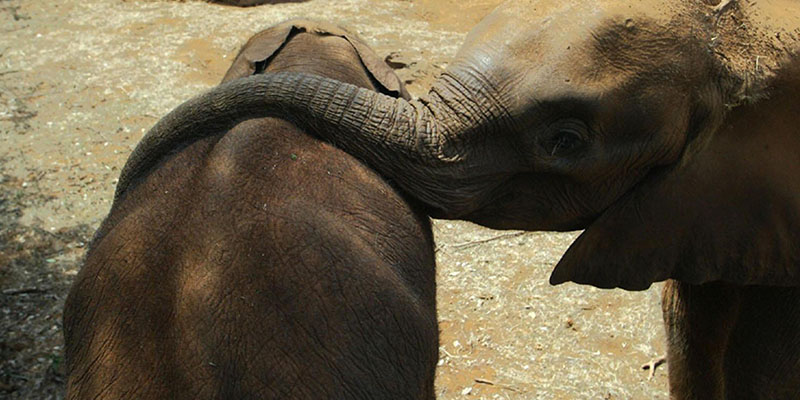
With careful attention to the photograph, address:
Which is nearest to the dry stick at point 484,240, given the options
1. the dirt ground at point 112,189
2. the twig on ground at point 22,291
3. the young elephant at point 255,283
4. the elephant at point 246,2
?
the dirt ground at point 112,189

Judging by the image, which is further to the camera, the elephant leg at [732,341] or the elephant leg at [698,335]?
the elephant leg at [698,335]

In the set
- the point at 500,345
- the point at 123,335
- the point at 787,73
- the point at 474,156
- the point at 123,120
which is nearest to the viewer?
the point at 123,335

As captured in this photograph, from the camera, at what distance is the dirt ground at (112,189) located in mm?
4473

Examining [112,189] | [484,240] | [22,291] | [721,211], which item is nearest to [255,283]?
[721,211]

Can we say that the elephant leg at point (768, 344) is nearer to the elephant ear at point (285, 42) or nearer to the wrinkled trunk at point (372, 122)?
the wrinkled trunk at point (372, 122)

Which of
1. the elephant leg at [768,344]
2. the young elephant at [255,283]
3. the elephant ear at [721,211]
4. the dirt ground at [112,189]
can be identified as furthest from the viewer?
the dirt ground at [112,189]

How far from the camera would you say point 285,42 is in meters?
3.58

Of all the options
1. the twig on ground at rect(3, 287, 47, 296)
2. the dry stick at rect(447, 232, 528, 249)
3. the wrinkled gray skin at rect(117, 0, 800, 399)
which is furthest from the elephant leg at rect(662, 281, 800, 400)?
the twig on ground at rect(3, 287, 47, 296)

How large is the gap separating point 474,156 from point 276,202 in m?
0.51

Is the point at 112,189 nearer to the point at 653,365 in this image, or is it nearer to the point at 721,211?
the point at 653,365

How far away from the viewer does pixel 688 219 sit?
255 cm

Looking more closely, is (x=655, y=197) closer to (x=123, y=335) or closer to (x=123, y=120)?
(x=123, y=335)

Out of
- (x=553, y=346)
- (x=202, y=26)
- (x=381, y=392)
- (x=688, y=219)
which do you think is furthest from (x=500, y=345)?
(x=202, y=26)

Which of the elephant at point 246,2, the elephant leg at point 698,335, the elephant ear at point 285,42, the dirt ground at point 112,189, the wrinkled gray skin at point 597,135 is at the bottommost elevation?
the elephant at point 246,2
